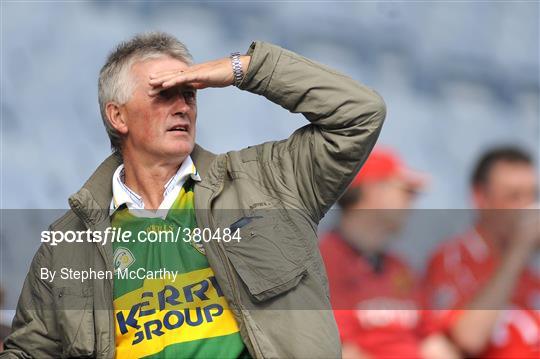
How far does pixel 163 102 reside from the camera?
2525mm

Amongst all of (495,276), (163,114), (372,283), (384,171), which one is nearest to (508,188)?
(495,276)

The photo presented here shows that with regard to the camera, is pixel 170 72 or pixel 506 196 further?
pixel 506 196

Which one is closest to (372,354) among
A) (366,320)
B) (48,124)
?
(366,320)

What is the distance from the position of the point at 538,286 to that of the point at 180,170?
1.43 meters

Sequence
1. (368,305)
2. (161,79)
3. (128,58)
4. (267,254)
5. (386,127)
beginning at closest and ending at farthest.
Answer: (267,254) → (161,79) → (128,58) → (368,305) → (386,127)

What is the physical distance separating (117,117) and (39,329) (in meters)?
0.53

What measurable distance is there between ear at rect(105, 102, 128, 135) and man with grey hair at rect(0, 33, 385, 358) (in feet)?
0.26

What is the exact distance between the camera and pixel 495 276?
338cm

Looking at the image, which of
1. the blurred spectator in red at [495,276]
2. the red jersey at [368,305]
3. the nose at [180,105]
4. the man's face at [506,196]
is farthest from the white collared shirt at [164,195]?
the man's face at [506,196]

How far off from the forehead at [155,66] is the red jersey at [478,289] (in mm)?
1276

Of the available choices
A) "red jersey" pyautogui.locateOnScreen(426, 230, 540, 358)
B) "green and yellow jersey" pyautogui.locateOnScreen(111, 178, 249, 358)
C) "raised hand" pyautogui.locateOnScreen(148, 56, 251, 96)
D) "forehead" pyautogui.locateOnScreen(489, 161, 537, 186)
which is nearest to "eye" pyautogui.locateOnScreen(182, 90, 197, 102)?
"raised hand" pyautogui.locateOnScreen(148, 56, 251, 96)

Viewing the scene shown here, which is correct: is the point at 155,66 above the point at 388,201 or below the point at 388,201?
above

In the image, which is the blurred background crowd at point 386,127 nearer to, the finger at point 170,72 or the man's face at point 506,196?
the man's face at point 506,196

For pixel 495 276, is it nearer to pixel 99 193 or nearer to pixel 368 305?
pixel 368 305
